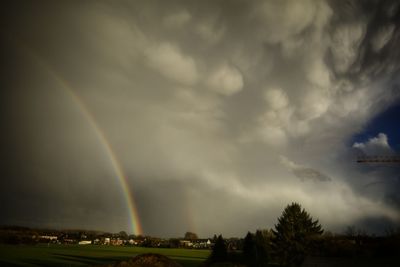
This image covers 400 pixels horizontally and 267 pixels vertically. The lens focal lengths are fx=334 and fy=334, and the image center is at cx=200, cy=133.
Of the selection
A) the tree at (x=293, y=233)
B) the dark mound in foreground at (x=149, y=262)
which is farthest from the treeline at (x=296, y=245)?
the dark mound in foreground at (x=149, y=262)

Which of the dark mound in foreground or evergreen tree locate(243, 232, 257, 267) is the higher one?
evergreen tree locate(243, 232, 257, 267)

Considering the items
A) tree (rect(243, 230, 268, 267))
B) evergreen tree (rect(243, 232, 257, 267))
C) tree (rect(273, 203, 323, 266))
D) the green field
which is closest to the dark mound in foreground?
evergreen tree (rect(243, 232, 257, 267))

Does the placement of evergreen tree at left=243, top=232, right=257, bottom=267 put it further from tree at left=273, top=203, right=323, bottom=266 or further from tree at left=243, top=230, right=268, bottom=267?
tree at left=273, top=203, right=323, bottom=266

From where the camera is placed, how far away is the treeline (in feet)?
Answer: 196

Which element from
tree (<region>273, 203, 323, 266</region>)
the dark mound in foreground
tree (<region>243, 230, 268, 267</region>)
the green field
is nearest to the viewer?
the dark mound in foreground

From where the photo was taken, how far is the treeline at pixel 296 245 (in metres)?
59.8

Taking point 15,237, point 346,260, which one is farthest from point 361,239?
point 15,237

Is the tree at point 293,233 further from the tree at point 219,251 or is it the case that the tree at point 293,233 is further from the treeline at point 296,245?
the tree at point 219,251

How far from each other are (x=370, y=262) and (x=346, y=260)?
11.0 feet

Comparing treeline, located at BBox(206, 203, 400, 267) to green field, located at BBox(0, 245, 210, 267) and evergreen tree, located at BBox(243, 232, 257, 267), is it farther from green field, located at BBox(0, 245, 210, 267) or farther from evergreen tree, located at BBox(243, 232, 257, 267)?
green field, located at BBox(0, 245, 210, 267)

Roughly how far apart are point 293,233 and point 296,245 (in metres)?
3.23

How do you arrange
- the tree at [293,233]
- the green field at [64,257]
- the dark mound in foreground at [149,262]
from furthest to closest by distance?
1. the tree at [293,233]
2. the green field at [64,257]
3. the dark mound in foreground at [149,262]

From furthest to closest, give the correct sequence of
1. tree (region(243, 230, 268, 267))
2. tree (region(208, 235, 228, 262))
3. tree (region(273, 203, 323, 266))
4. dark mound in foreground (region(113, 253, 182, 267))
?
tree (region(273, 203, 323, 266))
tree (region(208, 235, 228, 262))
tree (region(243, 230, 268, 267))
dark mound in foreground (region(113, 253, 182, 267))

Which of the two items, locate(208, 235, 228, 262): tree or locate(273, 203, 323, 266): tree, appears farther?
locate(273, 203, 323, 266): tree
